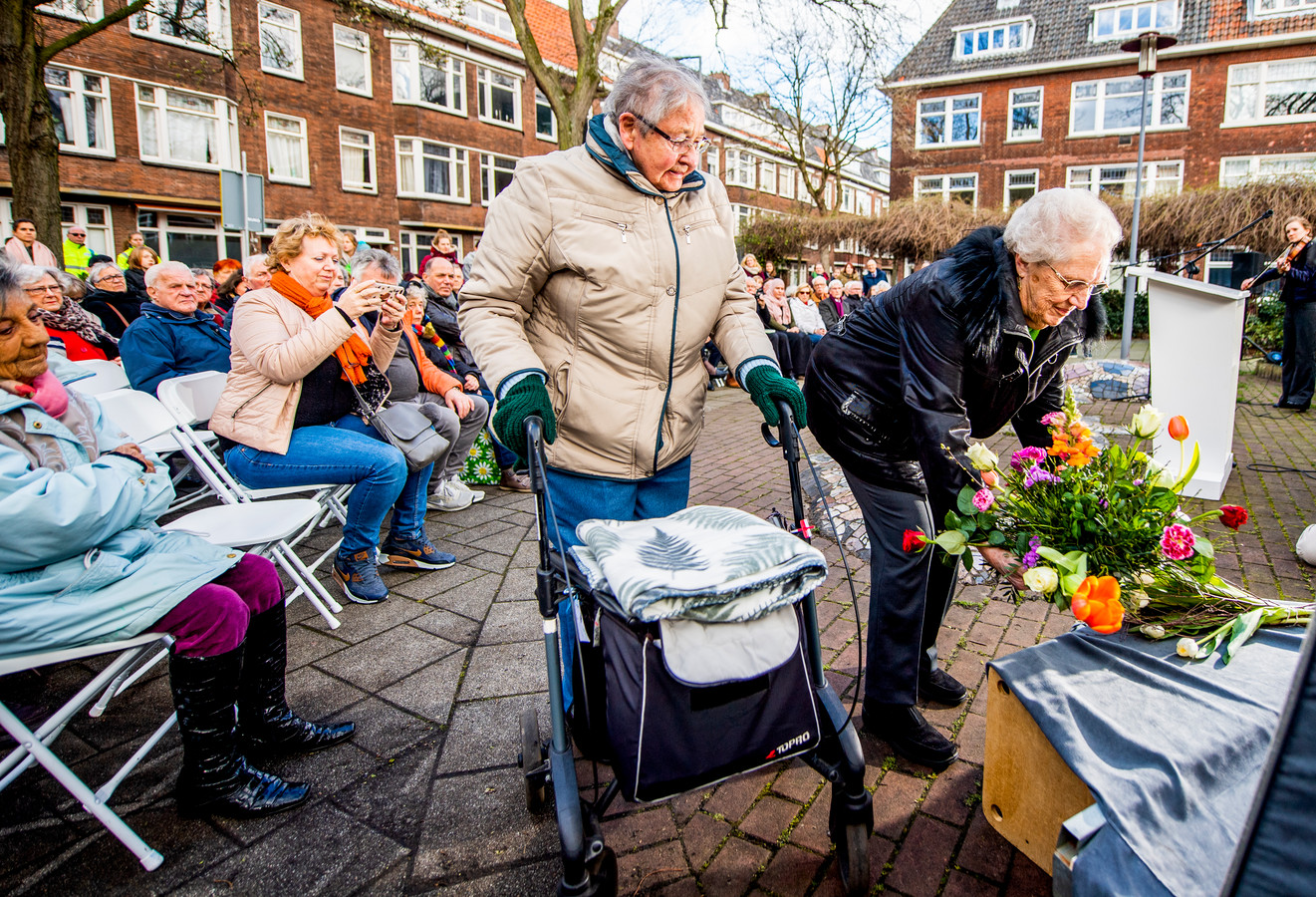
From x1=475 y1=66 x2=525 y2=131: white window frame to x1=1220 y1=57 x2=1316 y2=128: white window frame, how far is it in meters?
26.2

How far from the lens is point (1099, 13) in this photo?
2933 centimetres

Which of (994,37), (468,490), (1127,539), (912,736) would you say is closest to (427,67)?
(994,37)

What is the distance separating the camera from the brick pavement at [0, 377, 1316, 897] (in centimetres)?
207

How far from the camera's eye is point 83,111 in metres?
19.8

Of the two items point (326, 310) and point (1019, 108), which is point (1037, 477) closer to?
point (326, 310)

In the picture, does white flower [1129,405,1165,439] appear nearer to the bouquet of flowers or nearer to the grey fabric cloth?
the bouquet of flowers

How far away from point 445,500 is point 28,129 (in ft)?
25.2

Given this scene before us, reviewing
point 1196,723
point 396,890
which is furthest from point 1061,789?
point 396,890

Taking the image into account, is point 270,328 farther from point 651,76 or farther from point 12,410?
point 651,76

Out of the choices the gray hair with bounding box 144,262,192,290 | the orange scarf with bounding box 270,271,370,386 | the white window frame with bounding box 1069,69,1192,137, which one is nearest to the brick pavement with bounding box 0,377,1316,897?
the orange scarf with bounding box 270,271,370,386

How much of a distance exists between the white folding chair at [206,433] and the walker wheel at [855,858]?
273 centimetres

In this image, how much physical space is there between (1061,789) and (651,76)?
82.8 inches

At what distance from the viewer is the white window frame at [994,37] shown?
30650mm

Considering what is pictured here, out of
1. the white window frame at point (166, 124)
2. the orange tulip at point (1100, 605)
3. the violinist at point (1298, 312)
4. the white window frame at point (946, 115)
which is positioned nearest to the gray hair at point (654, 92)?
the orange tulip at point (1100, 605)
